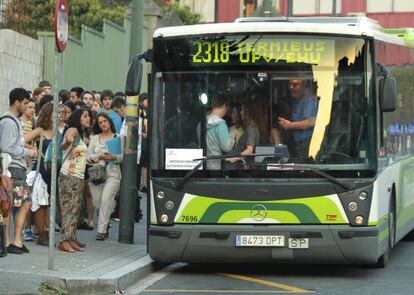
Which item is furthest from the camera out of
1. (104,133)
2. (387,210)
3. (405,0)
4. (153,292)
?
(405,0)

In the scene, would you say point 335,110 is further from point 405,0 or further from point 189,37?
point 405,0

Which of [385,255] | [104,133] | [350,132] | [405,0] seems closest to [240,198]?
[350,132]

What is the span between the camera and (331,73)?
11.4 metres

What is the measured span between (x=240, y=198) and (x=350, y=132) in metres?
1.40

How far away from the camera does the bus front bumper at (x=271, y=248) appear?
11242 mm

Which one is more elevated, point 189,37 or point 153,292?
point 189,37

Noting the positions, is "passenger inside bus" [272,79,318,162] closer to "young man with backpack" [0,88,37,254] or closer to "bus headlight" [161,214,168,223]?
"bus headlight" [161,214,168,223]

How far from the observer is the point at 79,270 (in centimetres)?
1093

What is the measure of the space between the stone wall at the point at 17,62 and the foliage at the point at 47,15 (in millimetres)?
11496

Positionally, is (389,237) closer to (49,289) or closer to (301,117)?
(301,117)

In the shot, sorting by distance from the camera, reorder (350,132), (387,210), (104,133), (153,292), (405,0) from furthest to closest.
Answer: (405,0) → (104,133) → (387,210) → (350,132) → (153,292)

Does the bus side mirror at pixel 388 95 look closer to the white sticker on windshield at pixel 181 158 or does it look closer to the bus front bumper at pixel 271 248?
the bus front bumper at pixel 271 248

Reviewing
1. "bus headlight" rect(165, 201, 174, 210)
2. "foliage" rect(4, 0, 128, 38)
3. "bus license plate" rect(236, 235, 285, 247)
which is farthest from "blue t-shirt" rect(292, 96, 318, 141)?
"foliage" rect(4, 0, 128, 38)

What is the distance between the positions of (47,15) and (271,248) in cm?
2734
